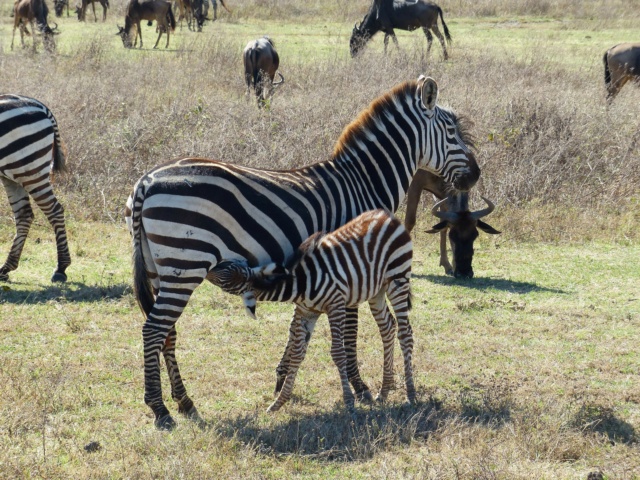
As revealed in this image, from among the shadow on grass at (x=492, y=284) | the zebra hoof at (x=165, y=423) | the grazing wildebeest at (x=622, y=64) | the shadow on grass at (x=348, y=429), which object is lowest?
the shadow on grass at (x=492, y=284)

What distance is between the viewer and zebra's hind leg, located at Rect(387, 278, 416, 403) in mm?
6062

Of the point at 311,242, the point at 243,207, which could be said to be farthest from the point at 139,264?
the point at 311,242

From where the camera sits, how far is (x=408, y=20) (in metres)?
25.1

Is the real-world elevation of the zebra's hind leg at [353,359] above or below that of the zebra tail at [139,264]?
below

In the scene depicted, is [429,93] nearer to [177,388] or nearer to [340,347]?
[340,347]

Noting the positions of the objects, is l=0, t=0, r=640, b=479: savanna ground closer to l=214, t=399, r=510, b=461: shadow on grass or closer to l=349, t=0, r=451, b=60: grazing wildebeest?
l=214, t=399, r=510, b=461: shadow on grass

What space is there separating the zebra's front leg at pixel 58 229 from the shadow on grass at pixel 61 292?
196mm

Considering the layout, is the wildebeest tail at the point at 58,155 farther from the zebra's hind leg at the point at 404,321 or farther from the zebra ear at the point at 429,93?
the zebra's hind leg at the point at 404,321

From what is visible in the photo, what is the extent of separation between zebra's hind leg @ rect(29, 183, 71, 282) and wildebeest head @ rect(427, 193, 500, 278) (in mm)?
4301

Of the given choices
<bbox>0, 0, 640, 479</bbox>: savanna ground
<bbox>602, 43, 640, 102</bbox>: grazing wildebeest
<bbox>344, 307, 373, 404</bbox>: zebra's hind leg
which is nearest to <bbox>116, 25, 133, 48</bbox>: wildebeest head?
<bbox>0, 0, 640, 479</bbox>: savanna ground

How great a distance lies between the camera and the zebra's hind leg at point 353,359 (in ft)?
20.6

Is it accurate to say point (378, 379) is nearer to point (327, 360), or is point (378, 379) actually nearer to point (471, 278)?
point (327, 360)

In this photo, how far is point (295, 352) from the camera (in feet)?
19.6

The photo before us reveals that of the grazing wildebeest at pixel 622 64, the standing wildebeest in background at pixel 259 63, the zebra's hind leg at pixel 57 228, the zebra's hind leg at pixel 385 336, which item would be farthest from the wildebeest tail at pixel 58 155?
the grazing wildebeest at pixel 622 64
